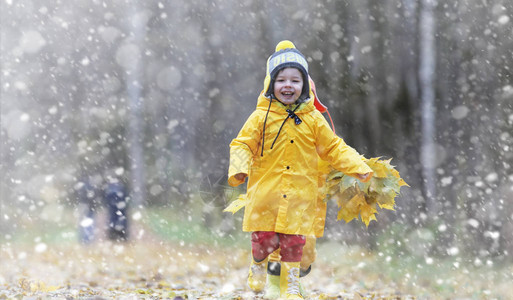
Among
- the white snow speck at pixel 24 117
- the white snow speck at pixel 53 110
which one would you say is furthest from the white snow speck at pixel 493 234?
the white snow speck at pixel 24 117

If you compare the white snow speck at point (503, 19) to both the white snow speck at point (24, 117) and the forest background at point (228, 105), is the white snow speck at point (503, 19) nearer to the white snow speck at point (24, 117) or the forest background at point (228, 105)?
the forest background at point (228, 105)

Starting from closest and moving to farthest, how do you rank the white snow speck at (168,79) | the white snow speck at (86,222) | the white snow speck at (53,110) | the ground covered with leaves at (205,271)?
1. the ground covered with leaves at (205,271)
2. the white snow speck at (86,222)
3. the white snow speck at (168,79)
4. the white snow speck at (53,110)

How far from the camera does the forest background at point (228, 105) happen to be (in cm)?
902

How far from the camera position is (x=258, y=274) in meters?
5.40

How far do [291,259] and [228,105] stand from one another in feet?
28.9

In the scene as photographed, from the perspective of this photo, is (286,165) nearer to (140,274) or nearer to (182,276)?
(182,276)

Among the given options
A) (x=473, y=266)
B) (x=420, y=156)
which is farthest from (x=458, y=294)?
(x=420, y=156)

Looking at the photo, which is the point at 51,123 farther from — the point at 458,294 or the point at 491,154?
the point at 458,294

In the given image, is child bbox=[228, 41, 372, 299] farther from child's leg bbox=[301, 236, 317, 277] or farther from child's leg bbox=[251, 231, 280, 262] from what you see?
child's leg bbox=[301, 236, 317, 277]

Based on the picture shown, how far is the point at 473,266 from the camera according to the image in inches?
306

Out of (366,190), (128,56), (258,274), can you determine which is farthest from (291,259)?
(128,56)

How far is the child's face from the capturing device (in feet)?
16.7

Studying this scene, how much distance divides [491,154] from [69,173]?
12.6 m

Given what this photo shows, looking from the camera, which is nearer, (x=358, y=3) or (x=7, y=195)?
(x=358, y=3)
